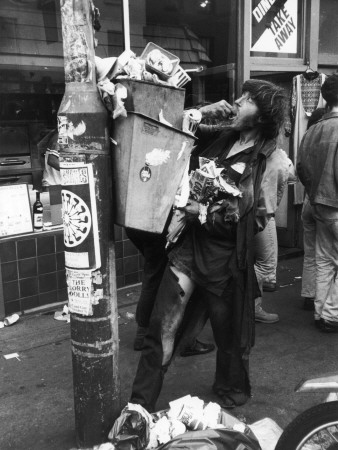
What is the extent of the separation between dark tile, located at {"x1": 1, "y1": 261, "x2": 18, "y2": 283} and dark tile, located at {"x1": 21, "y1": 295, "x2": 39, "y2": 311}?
0.78 ft

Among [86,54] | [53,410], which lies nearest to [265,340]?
[53,410]

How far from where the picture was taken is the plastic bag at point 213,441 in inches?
Result: 101

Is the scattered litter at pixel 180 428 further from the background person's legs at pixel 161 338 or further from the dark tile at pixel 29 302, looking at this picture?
the dark tile at pixel 29 302

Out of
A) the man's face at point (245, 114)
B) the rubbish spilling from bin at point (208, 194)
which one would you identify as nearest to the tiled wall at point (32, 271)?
the rubbish spilling from bin at point (208, 194)

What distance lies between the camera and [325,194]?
14.7 feet

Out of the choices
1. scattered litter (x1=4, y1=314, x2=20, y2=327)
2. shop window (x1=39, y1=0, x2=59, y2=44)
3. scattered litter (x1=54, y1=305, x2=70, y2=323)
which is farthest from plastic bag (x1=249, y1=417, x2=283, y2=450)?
shop window (x1=39, y1=0, x2=59, y2=44)

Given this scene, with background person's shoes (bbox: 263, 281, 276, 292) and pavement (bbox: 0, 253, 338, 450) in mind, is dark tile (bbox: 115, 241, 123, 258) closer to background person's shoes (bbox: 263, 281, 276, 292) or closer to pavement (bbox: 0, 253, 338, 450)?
pavement (bbox: 0, 253, 338, 450)

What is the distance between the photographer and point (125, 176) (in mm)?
2691

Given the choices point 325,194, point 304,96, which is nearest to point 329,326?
point 325,194

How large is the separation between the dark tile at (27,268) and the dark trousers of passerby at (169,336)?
2.09 metres

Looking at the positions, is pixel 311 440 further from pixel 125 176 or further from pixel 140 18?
pixel 140 18

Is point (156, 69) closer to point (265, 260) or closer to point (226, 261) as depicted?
point (226, 261)

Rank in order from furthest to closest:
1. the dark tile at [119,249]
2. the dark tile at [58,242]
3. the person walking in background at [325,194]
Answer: the dark tile at [119,249] < the dark tile at [58,242] < the person walking in background at [325,194]

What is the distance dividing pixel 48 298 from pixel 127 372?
1497mm
